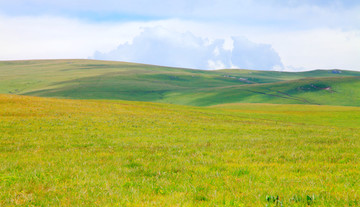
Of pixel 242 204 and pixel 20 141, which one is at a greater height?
pixel 242 204

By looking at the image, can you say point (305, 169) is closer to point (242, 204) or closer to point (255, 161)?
point (255, 161)

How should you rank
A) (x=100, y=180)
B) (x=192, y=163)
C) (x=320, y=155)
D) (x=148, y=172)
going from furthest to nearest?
(x=320, y=155) < (x=192, y=163) < (x=148, y=172) < (x=100, y=180)

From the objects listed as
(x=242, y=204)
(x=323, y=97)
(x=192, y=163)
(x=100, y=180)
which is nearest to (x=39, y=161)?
(x=100, y=180)

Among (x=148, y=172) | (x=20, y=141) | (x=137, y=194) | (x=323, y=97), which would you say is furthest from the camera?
(x=323, y=97)

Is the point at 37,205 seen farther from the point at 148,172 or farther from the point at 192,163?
the point at 192,163

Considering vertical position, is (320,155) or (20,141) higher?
(320,155)

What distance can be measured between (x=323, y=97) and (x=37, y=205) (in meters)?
211

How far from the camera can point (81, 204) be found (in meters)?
7.39

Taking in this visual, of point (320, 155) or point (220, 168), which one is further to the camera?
point (320, 155)

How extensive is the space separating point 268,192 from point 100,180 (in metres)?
5.25

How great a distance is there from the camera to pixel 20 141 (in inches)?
743

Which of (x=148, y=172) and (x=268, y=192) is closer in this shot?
(x=268, y=192)

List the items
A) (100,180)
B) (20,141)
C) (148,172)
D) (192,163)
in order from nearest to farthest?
(100,180), (148,172), (192,163), (20,141)

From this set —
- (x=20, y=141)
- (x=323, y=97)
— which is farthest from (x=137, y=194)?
(x=323, y=97)
